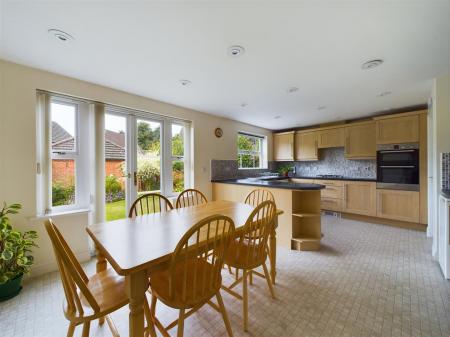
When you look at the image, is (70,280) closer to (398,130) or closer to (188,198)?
(188,198)

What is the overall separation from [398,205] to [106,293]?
4525 millimetres

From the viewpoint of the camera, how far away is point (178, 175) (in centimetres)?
356

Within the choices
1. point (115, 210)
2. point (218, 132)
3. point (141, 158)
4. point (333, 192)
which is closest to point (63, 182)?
point (115, 210)

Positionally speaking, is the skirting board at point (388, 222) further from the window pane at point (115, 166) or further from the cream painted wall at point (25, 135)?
the cream painted wall at point (25, 135)

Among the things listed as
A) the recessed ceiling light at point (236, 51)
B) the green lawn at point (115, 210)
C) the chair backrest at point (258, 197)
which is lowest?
the green lawn at point (115, 210)

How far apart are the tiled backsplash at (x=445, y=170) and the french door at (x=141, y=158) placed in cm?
350

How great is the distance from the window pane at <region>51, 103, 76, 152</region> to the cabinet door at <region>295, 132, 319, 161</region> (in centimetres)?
476

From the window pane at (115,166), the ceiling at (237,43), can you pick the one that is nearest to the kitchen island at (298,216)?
the ceiling at (237,43)

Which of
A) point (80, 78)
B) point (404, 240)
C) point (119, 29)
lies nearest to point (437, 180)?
point (404, 240)

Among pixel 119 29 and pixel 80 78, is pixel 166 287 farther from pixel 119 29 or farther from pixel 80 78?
pixel 80 78

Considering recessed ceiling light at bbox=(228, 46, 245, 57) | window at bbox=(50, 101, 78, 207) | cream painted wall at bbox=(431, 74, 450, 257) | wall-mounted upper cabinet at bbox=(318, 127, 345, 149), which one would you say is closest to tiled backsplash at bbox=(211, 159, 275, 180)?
wall-mounted upper cabinet at bbox=(318, 127, 345, 149)

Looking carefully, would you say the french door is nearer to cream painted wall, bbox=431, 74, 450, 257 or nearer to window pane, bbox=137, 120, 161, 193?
window pane, bbox=137, 120, 161, 193

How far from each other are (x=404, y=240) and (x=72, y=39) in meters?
4.73

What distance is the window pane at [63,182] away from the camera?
233 cm
